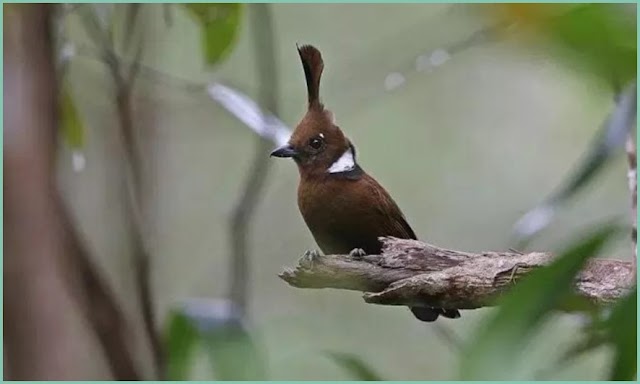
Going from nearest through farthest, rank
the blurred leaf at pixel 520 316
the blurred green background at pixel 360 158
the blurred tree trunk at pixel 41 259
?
the blurred leaf at pixel 520 316 < the blurred tree trunk at pixel 41 259 < the blurred green background at pixel 360 158

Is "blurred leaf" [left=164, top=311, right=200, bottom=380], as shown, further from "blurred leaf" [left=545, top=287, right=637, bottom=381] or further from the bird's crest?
"blurred leaf" [left=545, top=287, right=637, bottom=381]

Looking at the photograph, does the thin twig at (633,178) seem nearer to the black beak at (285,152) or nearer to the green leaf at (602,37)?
the green leaf at (602,37)

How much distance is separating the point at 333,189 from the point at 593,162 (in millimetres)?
255

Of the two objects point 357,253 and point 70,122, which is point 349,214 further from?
point 70,122

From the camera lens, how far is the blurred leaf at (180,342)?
28.7 inches

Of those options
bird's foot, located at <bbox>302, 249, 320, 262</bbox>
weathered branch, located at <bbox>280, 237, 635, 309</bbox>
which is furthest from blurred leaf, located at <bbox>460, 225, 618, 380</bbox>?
bird's foot, located at <bbox>302, 249, 320, 262</bbox>

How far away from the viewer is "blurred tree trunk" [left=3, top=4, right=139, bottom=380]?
31.2 inches

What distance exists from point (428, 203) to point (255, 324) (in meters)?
0.25

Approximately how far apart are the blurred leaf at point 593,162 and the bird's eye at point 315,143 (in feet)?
0.75

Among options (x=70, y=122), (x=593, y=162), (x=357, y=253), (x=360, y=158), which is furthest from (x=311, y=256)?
(x=70, y=122)

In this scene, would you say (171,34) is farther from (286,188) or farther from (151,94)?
(286,188)

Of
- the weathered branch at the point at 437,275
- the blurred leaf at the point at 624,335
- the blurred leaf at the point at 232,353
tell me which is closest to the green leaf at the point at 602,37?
the weathered branch at the point at 437,275

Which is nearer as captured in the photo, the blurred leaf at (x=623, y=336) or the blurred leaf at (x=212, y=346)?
the blurred leaf at (x=623, y=336)

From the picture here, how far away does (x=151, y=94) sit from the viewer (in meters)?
1.06
